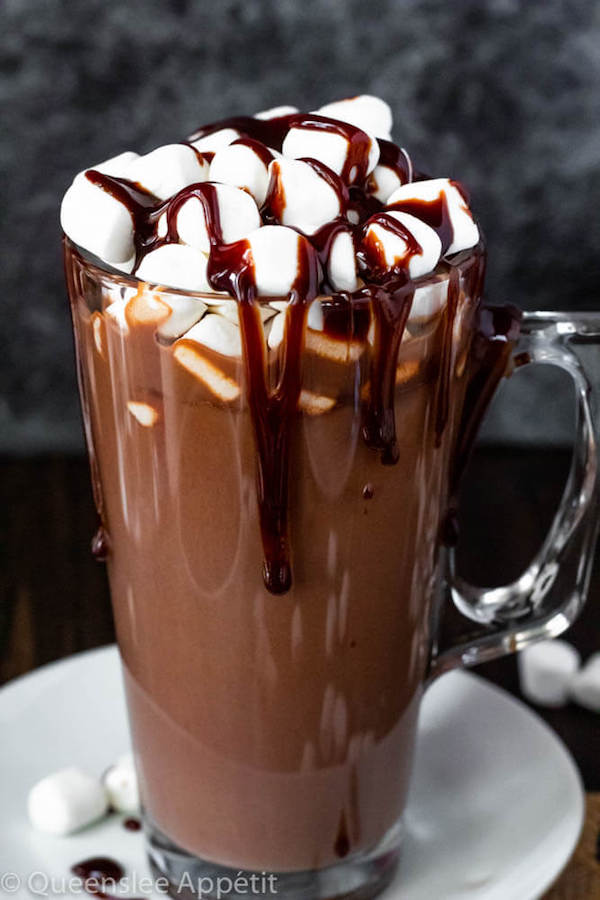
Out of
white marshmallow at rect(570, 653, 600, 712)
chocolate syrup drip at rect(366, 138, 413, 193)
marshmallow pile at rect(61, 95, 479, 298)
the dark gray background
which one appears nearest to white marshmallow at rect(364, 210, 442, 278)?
marshmallow pile at rect(61, 95, 479, 298)

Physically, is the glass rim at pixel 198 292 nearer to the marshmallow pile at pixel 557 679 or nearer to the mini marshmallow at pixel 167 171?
the mini marshmallow at pixel 167 171

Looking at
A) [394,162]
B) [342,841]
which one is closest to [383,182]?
[394,162]

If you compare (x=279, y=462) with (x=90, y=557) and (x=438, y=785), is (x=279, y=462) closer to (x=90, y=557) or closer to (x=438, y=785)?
(x=438, y=785)

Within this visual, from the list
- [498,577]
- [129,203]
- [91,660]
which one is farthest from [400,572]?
[498,577]

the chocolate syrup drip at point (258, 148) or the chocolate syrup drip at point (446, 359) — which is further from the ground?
the chocolate syrup drip at point (258, 148)

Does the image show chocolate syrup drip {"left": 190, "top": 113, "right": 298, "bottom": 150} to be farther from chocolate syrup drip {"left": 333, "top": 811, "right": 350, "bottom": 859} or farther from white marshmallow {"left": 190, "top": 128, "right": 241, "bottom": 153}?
chocolate syrup drip {"left": 333, "top": 811, "right": 350, "bottom": 859}

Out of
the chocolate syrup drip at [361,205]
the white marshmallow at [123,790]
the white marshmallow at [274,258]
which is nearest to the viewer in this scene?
the white marshmallow at [274,258]

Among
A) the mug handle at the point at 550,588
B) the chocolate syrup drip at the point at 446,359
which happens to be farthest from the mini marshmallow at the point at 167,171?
the mug handle at the point at 550,588
